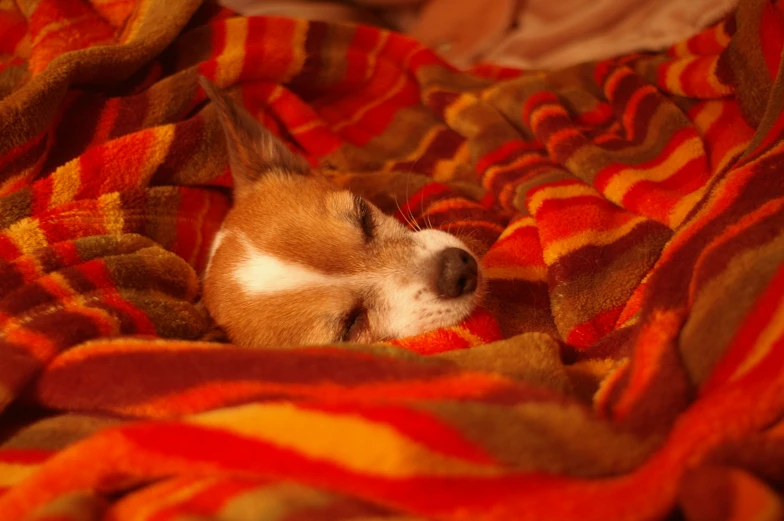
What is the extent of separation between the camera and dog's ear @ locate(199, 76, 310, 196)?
1.61 metres

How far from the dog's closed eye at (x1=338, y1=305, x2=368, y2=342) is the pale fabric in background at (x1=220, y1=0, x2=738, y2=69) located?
136 cm

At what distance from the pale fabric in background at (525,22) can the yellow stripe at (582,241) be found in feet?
3.16

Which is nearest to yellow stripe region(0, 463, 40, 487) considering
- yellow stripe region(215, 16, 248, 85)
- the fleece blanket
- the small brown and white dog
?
the fleece blanket

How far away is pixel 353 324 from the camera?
4.56 feet

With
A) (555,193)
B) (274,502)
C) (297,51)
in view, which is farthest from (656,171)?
(274,502)

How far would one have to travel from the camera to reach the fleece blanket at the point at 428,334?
75 cm

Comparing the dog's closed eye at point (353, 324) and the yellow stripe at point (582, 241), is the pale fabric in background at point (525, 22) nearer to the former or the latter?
the yellow stripe at point (582, 241)

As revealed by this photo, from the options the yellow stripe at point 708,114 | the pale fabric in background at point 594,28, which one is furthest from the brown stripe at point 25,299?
the pale fabric in background at point 594,28

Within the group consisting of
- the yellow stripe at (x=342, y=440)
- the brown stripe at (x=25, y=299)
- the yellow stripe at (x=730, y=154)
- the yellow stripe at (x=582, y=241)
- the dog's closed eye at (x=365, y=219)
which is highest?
the yellow stripe at (x=730, y=154)

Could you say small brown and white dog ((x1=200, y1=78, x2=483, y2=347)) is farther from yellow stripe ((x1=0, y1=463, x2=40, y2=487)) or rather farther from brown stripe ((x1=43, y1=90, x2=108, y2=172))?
yellow stripe ((x1=0, y1=463, x2=40, y2=487))

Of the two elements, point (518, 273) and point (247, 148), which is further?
point (247, 148)

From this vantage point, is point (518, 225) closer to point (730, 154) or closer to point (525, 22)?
point (730, 154)

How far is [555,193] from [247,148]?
0.87 metres

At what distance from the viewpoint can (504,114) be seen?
1.96 metres
